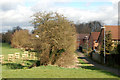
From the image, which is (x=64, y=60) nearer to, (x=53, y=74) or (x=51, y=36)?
(x=51, y=36)

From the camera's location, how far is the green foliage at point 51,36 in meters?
16.8

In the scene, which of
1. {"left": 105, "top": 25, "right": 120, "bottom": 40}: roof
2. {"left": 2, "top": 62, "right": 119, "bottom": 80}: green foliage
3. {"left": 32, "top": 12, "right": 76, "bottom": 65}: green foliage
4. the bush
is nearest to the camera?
{"left": 2, "top": 62, "right": 119, "bottom": 80}: green foliage

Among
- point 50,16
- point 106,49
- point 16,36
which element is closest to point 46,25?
point 50,16

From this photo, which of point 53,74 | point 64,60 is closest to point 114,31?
point 64,60

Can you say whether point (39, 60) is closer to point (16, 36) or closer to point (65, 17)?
point (65, 17)

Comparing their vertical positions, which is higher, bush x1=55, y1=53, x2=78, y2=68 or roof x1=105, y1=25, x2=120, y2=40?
roof x1=105, y1=25, x2=120, y2=40

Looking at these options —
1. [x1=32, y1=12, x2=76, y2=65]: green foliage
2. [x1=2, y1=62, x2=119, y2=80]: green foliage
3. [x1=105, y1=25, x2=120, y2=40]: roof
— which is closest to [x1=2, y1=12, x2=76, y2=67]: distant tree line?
[x1=32, y1=12, x2=76, y2=65]: green foliage

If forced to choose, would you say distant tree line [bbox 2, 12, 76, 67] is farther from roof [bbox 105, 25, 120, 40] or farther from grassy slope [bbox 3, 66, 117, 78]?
A: roof [bbox 105, 25, 120, 40]

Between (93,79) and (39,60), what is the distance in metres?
10.5

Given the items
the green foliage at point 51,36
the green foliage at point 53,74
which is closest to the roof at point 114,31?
the green foliage at point 51,36

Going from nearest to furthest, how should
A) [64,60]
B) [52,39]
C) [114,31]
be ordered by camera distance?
[52,39], [64,60], [114,31]

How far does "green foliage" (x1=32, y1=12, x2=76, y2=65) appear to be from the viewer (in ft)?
55.1

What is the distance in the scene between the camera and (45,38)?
1675 cm

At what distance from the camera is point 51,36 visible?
55.3 ft
